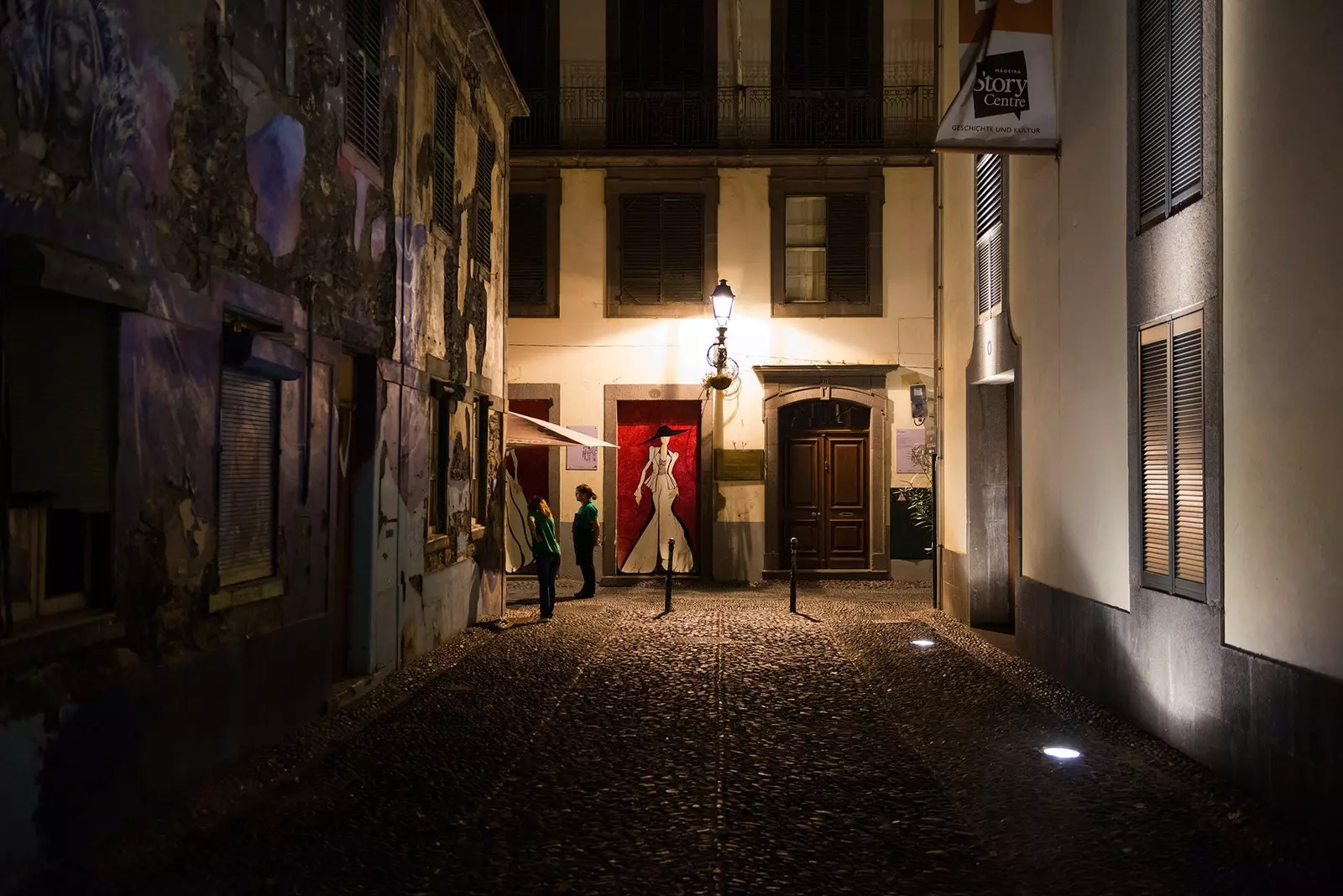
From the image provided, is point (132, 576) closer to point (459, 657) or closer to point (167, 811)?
point (167, 811)

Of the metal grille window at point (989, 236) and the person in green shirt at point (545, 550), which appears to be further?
the person in green shirt at point (545, 550)

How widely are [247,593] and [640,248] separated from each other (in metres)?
12.9

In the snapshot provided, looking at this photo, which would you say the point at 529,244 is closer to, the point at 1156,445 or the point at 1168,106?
the point at 1168,106

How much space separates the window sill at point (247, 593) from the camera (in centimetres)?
643

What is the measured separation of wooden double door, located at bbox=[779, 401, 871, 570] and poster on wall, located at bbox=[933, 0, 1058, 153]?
372 inches

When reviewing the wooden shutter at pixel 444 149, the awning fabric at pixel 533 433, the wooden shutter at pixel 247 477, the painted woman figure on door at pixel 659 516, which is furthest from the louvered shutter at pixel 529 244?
the wooden shutter at pixel 247 477

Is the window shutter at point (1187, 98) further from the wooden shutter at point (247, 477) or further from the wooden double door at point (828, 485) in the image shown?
the wooden double door at point (828, 485)

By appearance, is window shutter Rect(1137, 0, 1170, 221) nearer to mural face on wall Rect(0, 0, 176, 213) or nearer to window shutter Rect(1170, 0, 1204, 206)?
window shutter Rect(1170, 0, 1204, 206)

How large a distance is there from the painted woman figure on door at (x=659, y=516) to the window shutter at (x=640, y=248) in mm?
2314

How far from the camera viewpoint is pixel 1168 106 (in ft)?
24.7

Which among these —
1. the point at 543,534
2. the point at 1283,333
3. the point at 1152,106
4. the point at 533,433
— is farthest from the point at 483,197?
the point at 1283,333

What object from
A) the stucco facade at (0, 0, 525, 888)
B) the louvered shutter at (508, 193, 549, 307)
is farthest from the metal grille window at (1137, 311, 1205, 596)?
the louvered shutter at (508, 193, 549, 307)

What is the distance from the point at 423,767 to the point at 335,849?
1440 mm

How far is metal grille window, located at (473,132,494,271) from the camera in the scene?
1312cm
